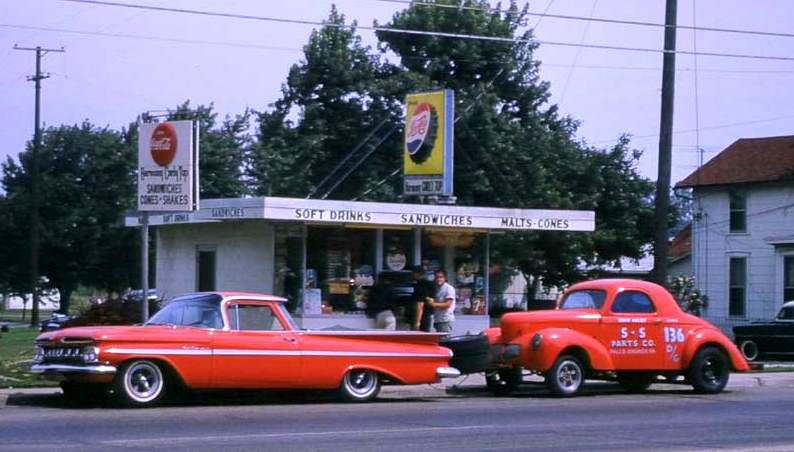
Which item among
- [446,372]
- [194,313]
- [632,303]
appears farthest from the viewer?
[632,303]

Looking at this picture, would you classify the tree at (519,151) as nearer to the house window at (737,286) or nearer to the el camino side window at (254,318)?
the house window at (737,286)

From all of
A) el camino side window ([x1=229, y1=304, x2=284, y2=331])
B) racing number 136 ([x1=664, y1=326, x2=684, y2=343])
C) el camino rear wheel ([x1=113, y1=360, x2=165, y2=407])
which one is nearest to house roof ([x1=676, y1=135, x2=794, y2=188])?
racing number 136 ([x1=664, y1=326, x2=684, y2=343])

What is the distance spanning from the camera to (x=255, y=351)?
17.5 m

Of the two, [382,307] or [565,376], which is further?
[382,307]

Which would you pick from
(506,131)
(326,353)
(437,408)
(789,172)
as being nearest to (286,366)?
(326,353)

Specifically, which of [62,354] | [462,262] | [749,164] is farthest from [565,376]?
[749,164]

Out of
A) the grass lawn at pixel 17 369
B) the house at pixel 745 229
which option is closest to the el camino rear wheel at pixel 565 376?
A: the grass lawn at pixel 17 369

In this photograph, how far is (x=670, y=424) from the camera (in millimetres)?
16125

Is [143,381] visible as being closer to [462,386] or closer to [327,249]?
[462,386]

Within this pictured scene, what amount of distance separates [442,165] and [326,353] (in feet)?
39.3

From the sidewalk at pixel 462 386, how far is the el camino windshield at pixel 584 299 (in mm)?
1660

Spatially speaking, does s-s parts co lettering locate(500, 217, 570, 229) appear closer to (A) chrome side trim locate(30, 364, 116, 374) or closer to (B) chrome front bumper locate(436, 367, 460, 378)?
(B) chrome front bumper locate(436, 367, 460, 378)

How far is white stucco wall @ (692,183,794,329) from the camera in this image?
4631 centimetres

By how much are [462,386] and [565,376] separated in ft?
7.34
